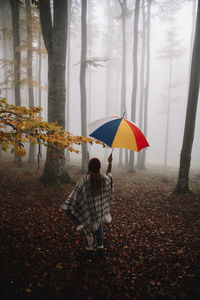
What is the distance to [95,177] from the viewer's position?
2752 mm

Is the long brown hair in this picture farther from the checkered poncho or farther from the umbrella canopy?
the umbrella canopy

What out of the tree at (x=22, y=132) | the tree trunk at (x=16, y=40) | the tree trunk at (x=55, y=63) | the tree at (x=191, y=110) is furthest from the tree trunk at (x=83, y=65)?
the tree at (x=22, y=132)

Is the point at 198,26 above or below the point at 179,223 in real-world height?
above

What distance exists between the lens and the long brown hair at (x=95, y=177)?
271 cm

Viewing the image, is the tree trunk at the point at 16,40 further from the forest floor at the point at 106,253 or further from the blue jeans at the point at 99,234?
the blue jeans at the point at 99,234

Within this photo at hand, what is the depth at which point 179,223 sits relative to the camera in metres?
4.62

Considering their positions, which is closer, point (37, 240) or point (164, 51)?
point (37, 240)

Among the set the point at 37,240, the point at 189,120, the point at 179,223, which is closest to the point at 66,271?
the point at 37,240

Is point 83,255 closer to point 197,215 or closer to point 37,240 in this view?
point 37,240

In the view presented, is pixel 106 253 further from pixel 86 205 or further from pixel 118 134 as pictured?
pixel 118 134

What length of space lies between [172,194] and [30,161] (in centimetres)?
956

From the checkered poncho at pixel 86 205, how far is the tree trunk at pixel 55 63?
11.3 feet

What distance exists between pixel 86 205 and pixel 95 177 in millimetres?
644

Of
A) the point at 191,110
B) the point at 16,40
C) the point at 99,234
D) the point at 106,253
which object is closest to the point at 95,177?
the point at 99,234
